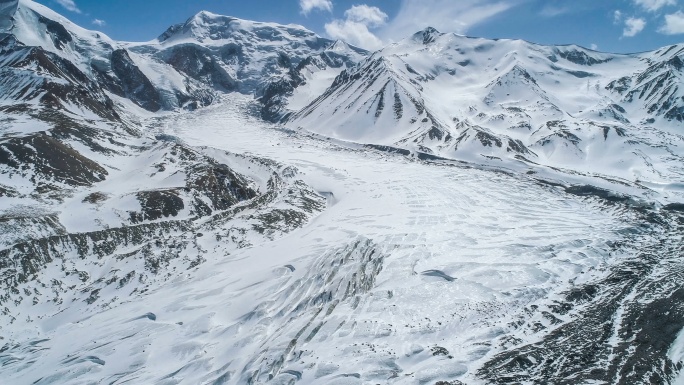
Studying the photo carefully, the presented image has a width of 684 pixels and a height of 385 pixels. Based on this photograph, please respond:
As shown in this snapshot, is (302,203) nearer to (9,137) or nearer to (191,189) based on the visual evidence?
(191,189)

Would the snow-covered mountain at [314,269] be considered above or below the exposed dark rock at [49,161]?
below

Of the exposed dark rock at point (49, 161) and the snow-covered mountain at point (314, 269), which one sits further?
the exposed dark rock at point (49, 161)

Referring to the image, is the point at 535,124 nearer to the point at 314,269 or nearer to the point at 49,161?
the point at 314,269

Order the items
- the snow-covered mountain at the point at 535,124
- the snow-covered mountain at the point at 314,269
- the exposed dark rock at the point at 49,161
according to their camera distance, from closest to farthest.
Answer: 1. the snow-covered mountain at the point at 314,269
2. the exposed dark rock at the point at 49,161
3. the snow-covered mountain at the point at 535,124

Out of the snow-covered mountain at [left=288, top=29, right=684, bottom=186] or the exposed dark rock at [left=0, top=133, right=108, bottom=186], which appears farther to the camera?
the snow-covered mountain at [left=288, top=29, right=684, bottom=186]

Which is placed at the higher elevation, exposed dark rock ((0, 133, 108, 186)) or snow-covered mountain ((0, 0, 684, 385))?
exposed dark rock ((0, 133, 108, 186))

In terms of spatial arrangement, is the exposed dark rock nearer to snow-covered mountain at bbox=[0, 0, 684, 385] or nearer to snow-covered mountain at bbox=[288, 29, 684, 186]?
snow-covered mountain at bbox=[0, 0, 684, 385]

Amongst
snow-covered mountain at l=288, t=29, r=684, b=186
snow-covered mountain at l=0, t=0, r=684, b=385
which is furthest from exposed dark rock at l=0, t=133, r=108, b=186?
snow-covered mountain at l=288, t=29, r=684, b=186

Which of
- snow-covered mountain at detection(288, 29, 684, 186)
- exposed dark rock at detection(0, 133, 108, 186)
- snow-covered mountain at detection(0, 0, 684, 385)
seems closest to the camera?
snow-covered mountain at detection(0, 0, 684, 385)

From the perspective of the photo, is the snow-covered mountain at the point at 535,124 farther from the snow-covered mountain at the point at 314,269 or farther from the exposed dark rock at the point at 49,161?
the exposed dark rock at the point at 49,161

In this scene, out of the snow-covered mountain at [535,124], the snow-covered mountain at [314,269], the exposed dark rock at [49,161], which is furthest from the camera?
the snow-covered mountain at [535,124]

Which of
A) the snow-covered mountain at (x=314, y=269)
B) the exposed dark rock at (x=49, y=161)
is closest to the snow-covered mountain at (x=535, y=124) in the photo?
the snow-covered mountain at (x=314, y=269)

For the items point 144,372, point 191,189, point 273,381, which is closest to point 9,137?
point 191,189
